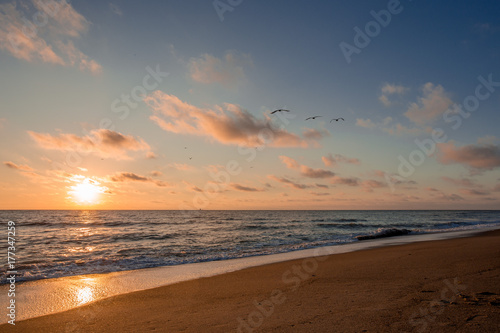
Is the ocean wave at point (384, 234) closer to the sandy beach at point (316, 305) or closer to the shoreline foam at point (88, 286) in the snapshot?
the sandy beach at point (316, 305)

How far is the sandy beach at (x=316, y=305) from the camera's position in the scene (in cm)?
488

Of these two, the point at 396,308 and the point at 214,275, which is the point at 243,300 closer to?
the point at 396,308

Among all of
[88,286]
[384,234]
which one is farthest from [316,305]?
[384,234]

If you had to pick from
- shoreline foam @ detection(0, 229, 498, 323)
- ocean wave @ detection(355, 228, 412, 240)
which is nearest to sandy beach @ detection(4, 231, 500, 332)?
shoreline foam @ detection(0, 229, 498, 323)

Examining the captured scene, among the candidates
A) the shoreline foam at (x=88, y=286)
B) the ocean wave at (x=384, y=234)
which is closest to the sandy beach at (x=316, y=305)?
the shoreline foam at (x=88, y=286)

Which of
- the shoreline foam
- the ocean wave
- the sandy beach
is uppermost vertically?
the sandy beach

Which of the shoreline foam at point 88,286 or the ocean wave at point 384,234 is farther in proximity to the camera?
the ocean wave at point 384,234

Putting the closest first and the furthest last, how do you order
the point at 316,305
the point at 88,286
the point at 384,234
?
the point at 316,305, the point at 88,286, the point at 384,234

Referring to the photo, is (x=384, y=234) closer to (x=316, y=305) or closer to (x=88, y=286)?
(x=316, y=305)

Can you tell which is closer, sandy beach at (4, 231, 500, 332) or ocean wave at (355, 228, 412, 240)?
sandy beach at (4, 231, 500, 332)

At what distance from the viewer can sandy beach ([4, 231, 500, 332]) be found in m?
4.88

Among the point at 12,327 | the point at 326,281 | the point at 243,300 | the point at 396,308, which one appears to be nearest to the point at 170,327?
the point at 243,300

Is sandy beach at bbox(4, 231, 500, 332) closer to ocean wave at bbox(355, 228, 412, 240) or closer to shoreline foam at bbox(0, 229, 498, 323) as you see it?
shoreline foam at bbox(0, 229, 498, 323)

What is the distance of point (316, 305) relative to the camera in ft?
19.8
